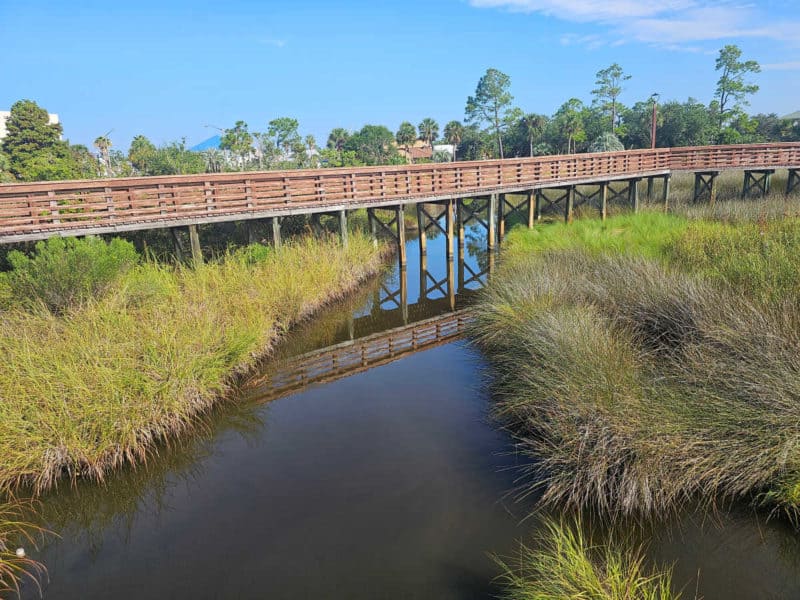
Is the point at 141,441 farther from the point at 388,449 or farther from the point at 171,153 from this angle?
the point at 171,153

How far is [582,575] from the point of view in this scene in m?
3.79

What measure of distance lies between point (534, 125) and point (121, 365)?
187 ft

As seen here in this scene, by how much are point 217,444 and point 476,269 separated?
12424 millimetres

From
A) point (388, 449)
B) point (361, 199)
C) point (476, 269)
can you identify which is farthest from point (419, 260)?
point (388, 449)

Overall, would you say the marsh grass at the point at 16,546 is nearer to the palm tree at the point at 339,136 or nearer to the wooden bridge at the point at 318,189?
the wooden bridge at the point at 318,189

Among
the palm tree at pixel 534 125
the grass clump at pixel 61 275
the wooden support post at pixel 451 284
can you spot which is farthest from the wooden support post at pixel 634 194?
the palm tree at pixel 534 125

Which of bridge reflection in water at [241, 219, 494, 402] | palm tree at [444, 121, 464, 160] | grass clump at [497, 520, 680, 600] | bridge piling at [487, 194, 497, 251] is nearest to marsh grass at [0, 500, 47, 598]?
bridge reflection in water at [241, 219, 494, 402]

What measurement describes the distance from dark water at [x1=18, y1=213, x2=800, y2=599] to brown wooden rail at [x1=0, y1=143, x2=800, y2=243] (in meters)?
6.26

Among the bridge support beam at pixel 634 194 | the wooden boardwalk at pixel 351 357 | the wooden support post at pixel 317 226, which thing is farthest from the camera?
the bridge support beam at pixel 634 194

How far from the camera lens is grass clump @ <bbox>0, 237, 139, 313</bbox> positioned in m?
8.69

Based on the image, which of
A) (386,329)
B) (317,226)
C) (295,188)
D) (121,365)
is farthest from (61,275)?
(317,226)

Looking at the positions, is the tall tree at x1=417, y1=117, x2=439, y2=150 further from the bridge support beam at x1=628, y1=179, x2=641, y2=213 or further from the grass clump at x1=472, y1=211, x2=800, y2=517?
the grass clump at x1=472, y1=211, x2=800, y2=517

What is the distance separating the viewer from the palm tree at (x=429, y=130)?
6989 centimetres

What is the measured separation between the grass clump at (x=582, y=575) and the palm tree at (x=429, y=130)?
2733 inches
